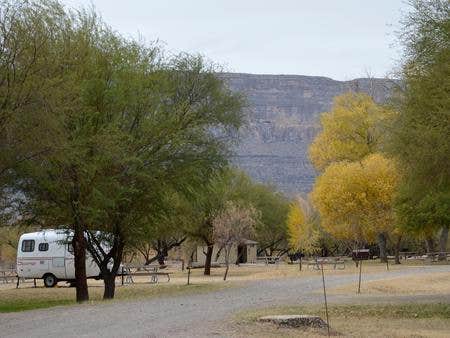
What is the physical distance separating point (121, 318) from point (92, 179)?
27.9ft

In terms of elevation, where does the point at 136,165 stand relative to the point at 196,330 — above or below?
above

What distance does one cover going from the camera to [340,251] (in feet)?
275

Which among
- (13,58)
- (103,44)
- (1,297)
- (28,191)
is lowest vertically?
(1,297)

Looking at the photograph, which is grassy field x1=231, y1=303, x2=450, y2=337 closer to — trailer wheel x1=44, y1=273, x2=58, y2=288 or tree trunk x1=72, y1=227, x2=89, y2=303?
tree trunk x1=72, y1=227, x2=89, y2=303

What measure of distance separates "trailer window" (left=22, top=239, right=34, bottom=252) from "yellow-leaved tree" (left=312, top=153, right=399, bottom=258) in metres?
Result: 21.0

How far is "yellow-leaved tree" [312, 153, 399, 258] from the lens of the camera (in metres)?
53.2

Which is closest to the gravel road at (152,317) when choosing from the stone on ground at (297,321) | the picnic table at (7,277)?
the stone on ground at (297,321)

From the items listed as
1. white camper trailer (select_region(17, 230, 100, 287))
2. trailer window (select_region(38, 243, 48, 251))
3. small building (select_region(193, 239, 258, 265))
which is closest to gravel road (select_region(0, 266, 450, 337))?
white camper trailer (select_region(17, 230, 100, 287))

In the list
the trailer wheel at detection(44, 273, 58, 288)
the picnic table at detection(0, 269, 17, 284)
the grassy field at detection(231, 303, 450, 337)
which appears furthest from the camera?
the picnic table at detection(0, 269, 17, 284)

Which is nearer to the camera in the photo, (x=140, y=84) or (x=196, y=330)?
(x=196, y=330)

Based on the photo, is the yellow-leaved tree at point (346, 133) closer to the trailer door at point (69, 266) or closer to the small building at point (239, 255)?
the small building at point (239, 255)

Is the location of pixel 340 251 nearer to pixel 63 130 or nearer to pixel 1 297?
pixel 1 297

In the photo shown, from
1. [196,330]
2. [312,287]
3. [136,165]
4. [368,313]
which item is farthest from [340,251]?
[196,330]

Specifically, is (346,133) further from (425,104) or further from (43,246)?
(425,104)
